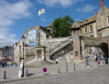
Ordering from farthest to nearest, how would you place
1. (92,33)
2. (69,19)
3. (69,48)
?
(69,19), (92,33), (69,48)

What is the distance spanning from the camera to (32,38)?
40.7m

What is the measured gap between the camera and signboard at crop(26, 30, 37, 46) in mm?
39906

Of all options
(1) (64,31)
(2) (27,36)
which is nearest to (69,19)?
(1) (64,31)

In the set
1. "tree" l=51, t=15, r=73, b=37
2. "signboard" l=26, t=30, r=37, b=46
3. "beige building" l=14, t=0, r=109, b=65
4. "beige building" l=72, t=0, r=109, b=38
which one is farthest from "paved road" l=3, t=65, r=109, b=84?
"tree" l=51, t=15, r=73, b=37

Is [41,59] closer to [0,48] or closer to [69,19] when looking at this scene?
[69,19]

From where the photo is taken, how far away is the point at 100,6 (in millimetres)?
38469

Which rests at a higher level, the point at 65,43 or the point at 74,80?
the point at 65,43

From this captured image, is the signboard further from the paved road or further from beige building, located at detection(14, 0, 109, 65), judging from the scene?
the paved road

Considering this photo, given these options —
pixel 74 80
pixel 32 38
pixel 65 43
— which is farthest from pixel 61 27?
pixel 74 80

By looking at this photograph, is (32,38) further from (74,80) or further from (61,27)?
(74,80)

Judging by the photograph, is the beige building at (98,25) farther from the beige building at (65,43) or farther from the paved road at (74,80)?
the paved road at (74,80)

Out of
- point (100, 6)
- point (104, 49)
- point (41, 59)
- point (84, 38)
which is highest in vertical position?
point (100, 6)

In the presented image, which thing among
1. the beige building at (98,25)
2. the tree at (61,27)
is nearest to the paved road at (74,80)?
the beige building at (98,25)

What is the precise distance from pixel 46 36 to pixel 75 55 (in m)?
16.3
